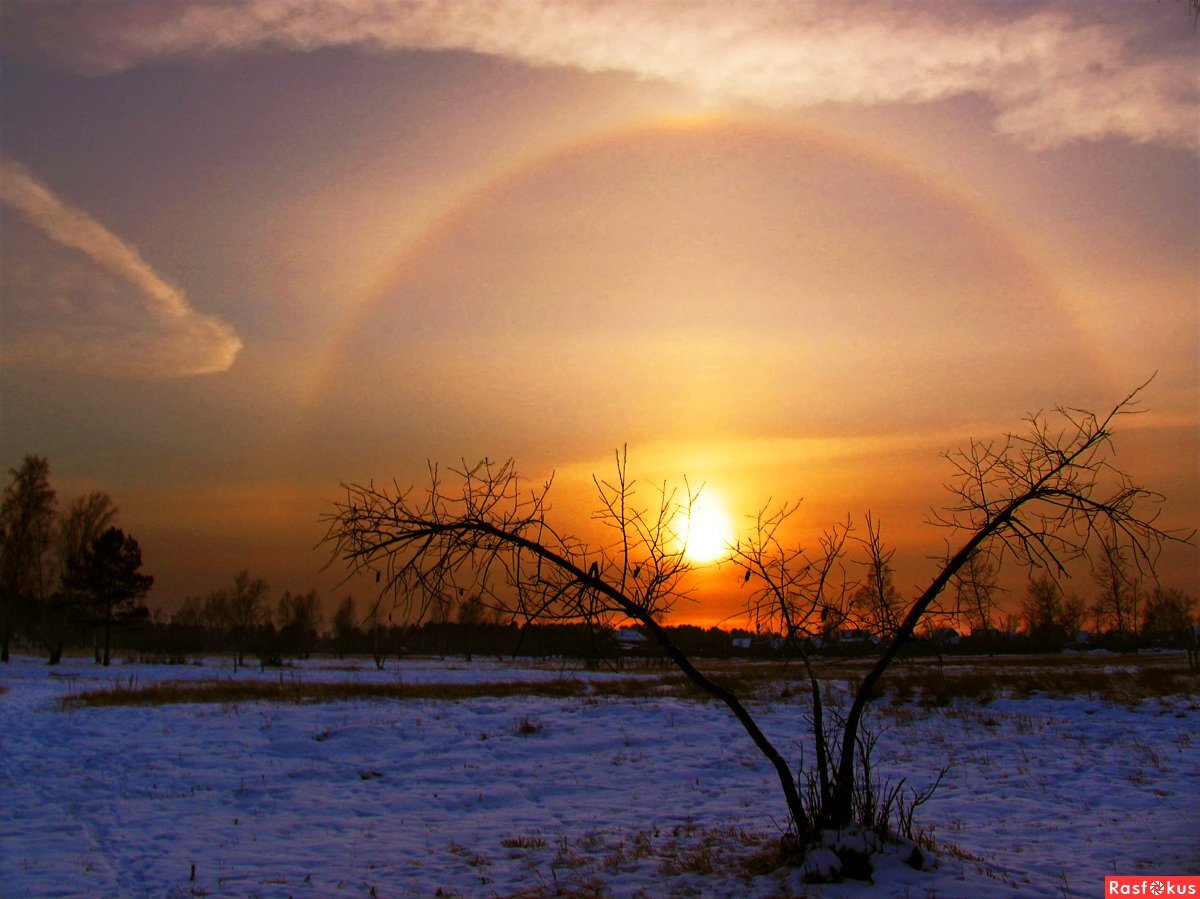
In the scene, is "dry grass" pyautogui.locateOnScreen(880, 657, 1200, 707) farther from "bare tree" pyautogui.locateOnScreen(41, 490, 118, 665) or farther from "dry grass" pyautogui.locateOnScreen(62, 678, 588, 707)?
"bare tree" pyautogui.locateOnScreen(41, 490, 118, 665)

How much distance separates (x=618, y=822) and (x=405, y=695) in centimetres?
1598

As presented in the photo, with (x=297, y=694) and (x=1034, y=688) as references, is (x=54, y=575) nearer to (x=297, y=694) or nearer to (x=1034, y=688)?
(x=297, y=694)

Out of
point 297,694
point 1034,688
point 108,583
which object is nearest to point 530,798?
point 297,694

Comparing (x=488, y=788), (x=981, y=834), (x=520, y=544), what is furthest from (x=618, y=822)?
(x=520, y=544)

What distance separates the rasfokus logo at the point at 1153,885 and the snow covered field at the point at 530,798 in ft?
0.50

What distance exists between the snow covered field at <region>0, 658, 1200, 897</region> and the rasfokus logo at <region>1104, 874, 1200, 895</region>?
15 centimetres

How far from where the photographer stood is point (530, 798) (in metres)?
12.7

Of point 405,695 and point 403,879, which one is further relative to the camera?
point 405,695

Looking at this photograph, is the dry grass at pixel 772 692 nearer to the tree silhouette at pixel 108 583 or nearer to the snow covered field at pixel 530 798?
the snow covered field at pixel 530 798

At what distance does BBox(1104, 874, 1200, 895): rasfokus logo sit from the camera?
21.8 ft

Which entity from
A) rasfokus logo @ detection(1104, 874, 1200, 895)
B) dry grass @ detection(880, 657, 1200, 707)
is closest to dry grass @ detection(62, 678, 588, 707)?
dry grass @ detection(880, 657, 1200, 707)

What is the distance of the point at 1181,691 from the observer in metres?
20.8

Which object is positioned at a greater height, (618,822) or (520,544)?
(520,544)

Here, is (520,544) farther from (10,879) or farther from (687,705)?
(687,705)
